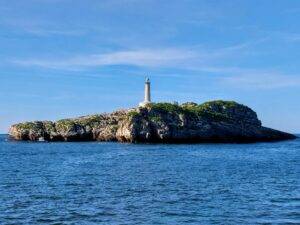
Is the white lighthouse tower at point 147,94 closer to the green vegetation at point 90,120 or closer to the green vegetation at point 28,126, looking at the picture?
the green vegetation at point 90,120

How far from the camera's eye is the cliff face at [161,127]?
158 meters

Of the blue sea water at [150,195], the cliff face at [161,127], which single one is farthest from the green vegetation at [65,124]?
the blue sea water at [150,195]

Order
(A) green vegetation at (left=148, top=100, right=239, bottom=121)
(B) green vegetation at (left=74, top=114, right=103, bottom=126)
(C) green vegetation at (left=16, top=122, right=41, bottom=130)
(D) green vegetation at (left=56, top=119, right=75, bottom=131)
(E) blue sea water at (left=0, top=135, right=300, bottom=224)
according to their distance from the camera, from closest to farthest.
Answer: (E) blue sea water at (left=0, top=135, right=300, bottom=224)
(A) green vegetation at (left=148, top=100, right=239, bottom=121)
(D) green vegetation at (left=56, top=119, right=75, bottom=131)
(B) green vegetation at (left=74, top=114, right=103, bottom=126)
(C) green vegetation at (left=16, top=122, right=41, bottom=130)

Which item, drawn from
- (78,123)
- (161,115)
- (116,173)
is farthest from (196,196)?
(78,123)

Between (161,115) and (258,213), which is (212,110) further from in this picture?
(258,213)

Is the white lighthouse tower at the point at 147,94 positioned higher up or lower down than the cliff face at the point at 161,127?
higher up

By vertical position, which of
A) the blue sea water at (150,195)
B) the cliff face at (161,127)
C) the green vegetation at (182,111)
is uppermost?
the green vegetation at (182,111)

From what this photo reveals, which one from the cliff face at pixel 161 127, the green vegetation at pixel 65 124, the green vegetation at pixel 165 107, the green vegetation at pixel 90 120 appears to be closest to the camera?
the cliff face at pixel 161 127

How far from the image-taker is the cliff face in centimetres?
15825

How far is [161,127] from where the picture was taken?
15800 cm

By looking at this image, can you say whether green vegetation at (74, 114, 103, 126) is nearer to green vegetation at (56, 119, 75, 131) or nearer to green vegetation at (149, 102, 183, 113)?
green vegetation at (56, 119, 75, 131)

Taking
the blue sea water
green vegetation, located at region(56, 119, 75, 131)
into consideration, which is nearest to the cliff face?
green vegetation, located at region(56, 119, 75, 131)

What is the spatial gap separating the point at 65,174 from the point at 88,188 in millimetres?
14027

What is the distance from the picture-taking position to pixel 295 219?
35.8 meters
